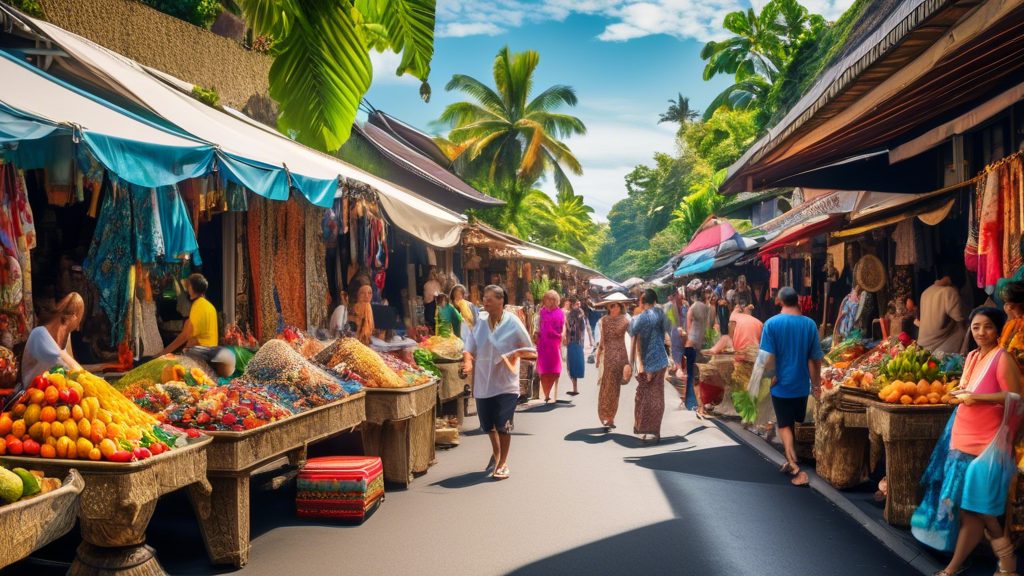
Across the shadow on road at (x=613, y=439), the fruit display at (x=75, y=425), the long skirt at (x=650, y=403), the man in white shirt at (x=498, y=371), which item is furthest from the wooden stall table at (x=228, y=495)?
the long skirt at (x=650, y=403)

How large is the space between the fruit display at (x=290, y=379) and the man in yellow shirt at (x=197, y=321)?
1.42 metres

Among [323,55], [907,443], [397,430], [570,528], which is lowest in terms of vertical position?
[570,528]

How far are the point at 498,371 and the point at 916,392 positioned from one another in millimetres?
4107

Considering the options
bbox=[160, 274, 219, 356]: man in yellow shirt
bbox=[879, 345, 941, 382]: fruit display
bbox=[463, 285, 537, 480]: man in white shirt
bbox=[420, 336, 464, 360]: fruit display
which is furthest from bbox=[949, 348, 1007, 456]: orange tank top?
bbox=[420, 336, 464, 360]: fruit display

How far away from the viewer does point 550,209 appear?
183 feet

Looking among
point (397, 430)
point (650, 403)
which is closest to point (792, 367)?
point (650, 403)

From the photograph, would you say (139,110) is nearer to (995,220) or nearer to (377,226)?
(377,226)

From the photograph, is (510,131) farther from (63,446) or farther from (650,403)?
(63,446)

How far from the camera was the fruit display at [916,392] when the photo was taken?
271 inches

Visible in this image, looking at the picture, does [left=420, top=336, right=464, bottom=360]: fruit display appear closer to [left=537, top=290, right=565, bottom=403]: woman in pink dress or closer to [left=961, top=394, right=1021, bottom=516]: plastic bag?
[left=537, top=290, right=565, bottom=403]: woman in pink dress

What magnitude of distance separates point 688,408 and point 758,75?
105ft

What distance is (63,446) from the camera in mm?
4824

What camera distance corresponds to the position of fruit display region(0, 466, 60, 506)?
13.3 feet

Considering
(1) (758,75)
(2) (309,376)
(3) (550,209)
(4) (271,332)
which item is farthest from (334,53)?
(3) (550,209)
